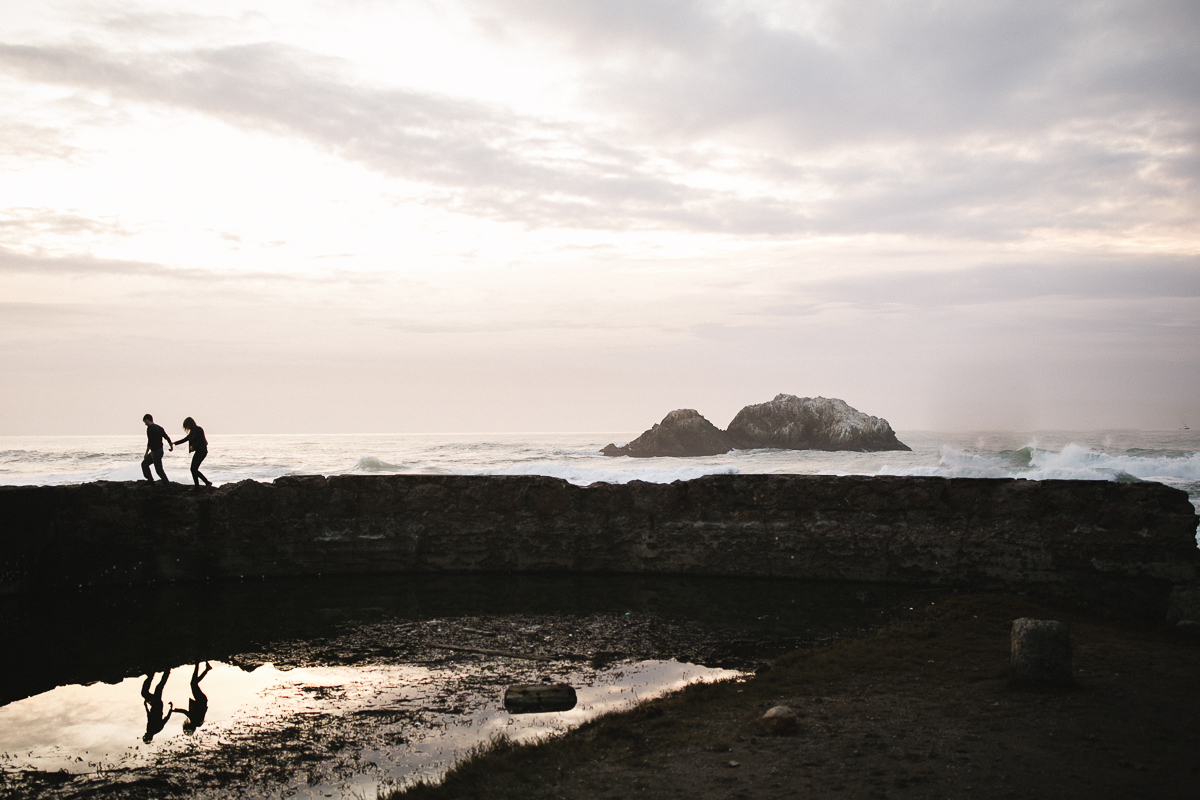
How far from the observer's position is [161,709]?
5.10 metres

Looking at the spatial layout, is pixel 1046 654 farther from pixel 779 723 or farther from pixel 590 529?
pixel 590 529

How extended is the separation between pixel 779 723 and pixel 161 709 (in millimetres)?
4276

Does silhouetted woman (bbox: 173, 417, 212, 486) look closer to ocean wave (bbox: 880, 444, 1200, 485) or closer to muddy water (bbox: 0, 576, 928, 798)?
muddy water (bbox: 0, 576, 928, 798)

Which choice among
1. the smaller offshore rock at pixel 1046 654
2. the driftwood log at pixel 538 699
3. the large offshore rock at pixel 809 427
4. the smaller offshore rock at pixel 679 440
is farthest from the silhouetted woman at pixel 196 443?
the large offshore rock at pixel 809 427

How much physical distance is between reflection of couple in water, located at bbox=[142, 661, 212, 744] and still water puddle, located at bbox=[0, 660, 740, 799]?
0.02 m

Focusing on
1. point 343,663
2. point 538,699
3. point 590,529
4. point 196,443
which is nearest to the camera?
point 538,699

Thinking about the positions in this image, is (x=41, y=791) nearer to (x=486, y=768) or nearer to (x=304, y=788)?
(x=304, y=788)

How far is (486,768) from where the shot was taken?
12.7 ft

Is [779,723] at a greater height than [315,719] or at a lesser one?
greater

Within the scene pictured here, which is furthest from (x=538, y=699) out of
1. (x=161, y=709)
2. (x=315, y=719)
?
(x=161, y=709)

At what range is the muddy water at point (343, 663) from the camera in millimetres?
4191

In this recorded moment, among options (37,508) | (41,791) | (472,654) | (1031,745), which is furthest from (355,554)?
(1031,745)

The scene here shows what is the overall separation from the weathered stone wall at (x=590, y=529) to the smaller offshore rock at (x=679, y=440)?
3153 cm

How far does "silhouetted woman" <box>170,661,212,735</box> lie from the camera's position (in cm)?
480
